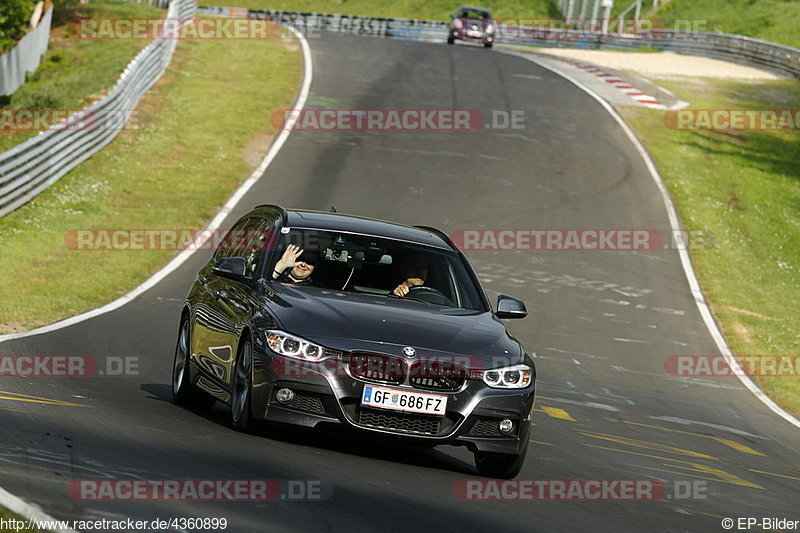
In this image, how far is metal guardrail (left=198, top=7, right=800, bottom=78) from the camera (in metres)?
51.4

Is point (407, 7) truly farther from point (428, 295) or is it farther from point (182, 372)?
point (428, 295)

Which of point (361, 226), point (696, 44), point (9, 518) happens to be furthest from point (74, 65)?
point (9, 518)

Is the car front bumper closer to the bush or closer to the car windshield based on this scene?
the car windshield

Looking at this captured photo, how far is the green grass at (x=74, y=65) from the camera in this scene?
1361 inches

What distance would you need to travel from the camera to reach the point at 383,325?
27.0ft

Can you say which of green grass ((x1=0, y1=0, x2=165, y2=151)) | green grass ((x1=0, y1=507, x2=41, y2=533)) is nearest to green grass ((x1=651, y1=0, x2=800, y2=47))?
green grass ((x1=0, y1=0, x2=165, y2=151))

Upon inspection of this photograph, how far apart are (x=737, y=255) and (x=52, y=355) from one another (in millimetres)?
16694

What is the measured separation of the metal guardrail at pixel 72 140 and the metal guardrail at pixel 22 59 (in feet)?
19.0

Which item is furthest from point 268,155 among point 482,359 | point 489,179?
point 482,359

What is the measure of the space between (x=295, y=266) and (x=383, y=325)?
Result: 123 centimetres

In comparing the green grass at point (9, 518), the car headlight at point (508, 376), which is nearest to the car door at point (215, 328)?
the car headlight at point (508, 376)

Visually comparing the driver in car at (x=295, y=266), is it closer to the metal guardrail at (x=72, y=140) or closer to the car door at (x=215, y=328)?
the car door at (x=215, y=328)

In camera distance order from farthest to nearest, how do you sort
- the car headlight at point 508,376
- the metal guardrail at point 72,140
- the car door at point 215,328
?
1. the metal guardrail at point 72,140
2. the car door at point 215,328
3. the car headlight at point 508,376

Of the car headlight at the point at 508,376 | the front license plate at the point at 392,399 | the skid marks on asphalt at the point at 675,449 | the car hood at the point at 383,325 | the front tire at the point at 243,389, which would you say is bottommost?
the skid marks on asphalt at the point at 675,449
